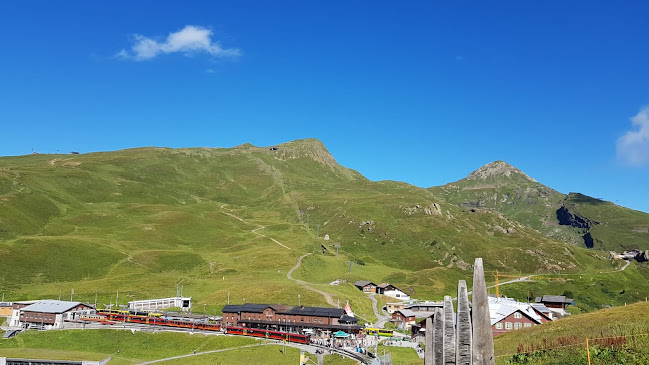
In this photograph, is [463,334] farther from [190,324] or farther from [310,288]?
[310,288]

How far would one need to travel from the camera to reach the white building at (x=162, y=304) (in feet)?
427

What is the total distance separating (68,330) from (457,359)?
112406 millimetres

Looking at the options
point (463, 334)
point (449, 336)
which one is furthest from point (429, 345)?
point (463, 334)

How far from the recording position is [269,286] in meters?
142

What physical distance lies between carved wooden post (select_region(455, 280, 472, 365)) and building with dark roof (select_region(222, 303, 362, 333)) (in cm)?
9689

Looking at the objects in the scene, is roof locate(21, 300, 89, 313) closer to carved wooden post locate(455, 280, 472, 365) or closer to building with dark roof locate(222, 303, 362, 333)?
building with dark roof locate(222, 303, 362, 333)

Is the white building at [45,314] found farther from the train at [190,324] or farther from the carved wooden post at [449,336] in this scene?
the carved wooden post at [449,336]

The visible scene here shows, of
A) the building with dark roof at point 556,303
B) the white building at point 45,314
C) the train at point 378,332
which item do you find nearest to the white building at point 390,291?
the building with dark roof at point 556,303

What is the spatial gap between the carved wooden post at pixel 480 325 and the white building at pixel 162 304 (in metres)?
135

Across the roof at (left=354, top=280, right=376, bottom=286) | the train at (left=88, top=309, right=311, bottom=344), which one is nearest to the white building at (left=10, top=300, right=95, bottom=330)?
the train at (left=88, top=309, right=311, bottom=344)

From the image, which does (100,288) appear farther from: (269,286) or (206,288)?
(269,286)

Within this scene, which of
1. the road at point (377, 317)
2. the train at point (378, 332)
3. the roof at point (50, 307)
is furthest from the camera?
the road at point (377, 317)

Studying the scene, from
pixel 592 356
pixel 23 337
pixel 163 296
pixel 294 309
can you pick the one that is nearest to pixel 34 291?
pixel 163 296

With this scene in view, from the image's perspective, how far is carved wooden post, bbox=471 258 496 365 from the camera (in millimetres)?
9539
